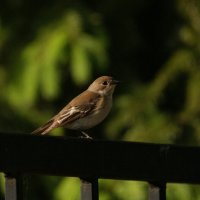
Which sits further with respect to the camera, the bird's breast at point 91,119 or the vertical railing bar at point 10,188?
the bird's breast at point 91,119

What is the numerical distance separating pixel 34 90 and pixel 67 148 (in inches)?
223

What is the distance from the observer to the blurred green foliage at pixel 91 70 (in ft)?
26.7

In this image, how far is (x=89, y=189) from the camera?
295cm

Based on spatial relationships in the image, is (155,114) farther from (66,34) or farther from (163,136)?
(66,34)

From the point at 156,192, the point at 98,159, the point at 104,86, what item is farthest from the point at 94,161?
A: the point at 104,86

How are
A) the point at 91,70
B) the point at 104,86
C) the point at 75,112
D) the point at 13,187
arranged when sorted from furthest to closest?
the point at 91,70 < the point at 104,86 < the point at 75,112 < the point at 13,187

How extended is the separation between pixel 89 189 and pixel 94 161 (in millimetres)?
105

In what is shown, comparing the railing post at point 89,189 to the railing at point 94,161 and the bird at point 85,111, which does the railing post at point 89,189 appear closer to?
the railing at point 94,161

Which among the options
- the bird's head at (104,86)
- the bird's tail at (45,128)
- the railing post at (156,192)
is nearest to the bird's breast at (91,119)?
the bird's head at (104,86)

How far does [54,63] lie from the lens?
27.4 feet

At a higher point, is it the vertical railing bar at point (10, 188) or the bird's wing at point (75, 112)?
the bird's wing at point (75, 112)

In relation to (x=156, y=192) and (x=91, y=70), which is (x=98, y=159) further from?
(x=91, y=70)

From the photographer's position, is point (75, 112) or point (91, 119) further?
point (91, 119)

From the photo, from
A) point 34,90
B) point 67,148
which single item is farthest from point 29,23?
point 67,148
